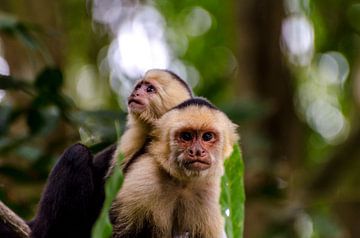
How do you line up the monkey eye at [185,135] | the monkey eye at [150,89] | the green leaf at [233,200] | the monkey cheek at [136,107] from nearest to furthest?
the green leaf at [233,200], the monkey eye at [185,135], the monkey cheek at [136,107], the monkey eye at [150,89]

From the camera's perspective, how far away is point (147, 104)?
4.21 m

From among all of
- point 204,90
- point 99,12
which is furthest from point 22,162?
point 99,12

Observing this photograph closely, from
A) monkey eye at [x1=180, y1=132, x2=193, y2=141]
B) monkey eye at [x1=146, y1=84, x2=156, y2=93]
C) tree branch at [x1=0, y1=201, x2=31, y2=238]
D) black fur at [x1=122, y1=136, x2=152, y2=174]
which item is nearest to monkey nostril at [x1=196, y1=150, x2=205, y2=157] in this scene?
monkey eye at [x1=180, y1=132, x2=193, y2=141]

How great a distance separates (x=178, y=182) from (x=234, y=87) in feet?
13.7

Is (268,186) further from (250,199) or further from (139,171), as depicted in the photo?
(139,171)

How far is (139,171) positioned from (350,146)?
4.13 m

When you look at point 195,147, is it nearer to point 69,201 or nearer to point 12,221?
point 69,201

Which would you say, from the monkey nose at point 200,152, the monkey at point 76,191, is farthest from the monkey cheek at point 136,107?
the monkey nose at point 200,152

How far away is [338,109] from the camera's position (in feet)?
36.0

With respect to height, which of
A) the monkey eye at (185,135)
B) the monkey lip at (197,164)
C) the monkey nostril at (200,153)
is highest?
the monkey eye at (185,135)

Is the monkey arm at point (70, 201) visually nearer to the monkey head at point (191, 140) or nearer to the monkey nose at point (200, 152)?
the monkey head at point (191, 140)

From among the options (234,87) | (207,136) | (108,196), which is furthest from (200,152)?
(234,87)

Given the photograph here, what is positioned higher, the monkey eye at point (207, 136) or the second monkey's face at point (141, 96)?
the second monkey's face at point (141, 96)

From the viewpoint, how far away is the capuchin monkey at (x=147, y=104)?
3.99 meters
